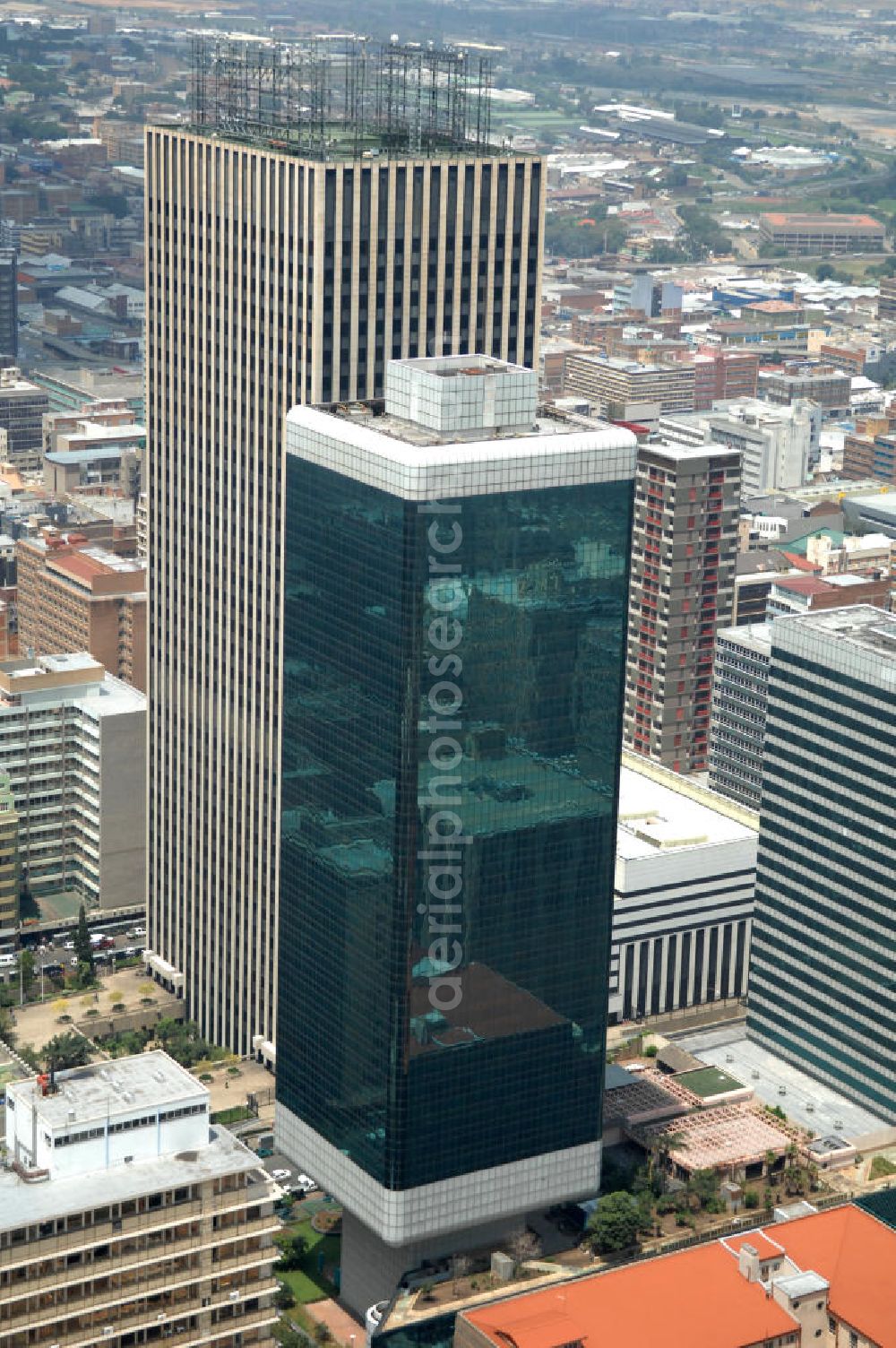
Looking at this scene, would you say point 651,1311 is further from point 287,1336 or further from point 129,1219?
point 129,1219

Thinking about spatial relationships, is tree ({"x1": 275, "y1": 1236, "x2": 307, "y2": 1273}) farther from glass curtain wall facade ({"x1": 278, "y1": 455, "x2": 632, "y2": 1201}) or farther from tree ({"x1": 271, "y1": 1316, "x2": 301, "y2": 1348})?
glass curtain wall facade ({"x1": 278, "y1": 455, "x2": 632, "y2": 1201})

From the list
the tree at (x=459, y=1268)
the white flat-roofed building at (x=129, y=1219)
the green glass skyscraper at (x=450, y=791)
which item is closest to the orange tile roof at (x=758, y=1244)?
the green glass skyscraper at (x=450, y=791)

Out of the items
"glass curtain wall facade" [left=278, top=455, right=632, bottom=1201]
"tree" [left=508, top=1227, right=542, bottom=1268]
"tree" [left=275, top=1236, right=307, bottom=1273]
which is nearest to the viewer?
"glass curtain wall facade" [left=278, top=455, right=632, bottom=1201]

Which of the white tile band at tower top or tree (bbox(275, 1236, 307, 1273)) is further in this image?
tree (bbox(275, 1236, 307, 1273))

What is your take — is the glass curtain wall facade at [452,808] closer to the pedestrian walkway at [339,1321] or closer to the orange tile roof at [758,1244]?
the pedestrian walkway at [339,1321]

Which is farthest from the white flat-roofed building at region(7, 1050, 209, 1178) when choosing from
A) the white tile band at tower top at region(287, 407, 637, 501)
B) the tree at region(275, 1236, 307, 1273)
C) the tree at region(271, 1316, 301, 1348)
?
the white tile band at tower top at region(287, 407, 637, 501)

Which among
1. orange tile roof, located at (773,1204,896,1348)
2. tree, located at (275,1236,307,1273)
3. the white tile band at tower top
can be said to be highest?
the white tile band at tower top

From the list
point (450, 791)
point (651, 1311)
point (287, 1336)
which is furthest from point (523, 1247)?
point (450, 791)
